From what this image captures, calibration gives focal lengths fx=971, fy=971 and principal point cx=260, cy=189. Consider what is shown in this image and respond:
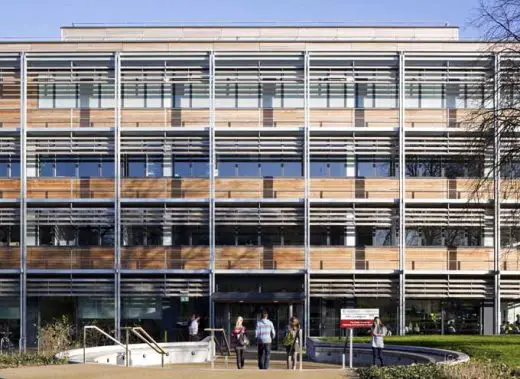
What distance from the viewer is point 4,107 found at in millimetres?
44719

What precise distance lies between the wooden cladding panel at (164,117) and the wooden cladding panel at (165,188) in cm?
251

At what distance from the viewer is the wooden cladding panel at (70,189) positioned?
44.3 m

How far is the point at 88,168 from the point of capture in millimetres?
44938

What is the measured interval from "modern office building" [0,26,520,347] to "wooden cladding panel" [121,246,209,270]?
69 mm

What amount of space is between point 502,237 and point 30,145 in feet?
72.3

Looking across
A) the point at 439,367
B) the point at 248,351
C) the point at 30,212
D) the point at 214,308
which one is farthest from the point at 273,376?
the point at 30,212

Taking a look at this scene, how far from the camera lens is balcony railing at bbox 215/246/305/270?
44.0 m

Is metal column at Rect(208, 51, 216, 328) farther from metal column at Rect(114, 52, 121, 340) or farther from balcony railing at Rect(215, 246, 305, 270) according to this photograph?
metal column at Rect(114, 52, 121, 340)

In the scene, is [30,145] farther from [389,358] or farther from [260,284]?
[389,358]

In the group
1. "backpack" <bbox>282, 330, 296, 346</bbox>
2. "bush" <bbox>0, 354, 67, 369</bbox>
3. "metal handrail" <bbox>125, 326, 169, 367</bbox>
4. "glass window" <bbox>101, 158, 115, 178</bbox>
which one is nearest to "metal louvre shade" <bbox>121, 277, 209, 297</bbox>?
"glass window" <bbox>101, 158, 115, 178</bbox>

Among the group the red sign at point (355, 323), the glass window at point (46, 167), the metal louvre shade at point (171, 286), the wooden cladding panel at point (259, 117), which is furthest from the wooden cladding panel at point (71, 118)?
the red sign at point (355, 323)

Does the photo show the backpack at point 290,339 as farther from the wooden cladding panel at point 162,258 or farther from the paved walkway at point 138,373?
the wooden cladding panel at point 162,258

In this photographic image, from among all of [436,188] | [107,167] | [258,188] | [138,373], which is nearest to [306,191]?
[258,188]

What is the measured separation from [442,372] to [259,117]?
87.1 ft
